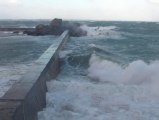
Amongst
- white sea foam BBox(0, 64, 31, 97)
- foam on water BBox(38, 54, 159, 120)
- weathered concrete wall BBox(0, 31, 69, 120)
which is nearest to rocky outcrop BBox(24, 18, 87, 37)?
white sea foam BBox(0, 64, 31, 97)

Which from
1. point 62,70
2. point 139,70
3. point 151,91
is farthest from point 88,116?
point 62,70

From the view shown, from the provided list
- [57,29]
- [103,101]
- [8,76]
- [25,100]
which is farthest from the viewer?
[57,29]

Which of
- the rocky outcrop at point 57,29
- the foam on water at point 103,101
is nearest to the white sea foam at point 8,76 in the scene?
the foam on water at point 103,101

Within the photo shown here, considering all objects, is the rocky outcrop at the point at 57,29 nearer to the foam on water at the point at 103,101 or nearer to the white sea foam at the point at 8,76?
the white sea foam at the point at 8,76

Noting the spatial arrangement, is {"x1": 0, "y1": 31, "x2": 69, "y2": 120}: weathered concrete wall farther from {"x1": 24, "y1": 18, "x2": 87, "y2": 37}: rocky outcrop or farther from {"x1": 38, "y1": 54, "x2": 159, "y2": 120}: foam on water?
{"x1": 24, "y1": 18, "x2": 87, "y2": 37}: rocky outcrop

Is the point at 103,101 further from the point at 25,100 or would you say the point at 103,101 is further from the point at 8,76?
the point at 8,76

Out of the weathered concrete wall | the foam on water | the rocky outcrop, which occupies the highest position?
the weathered concrete wall

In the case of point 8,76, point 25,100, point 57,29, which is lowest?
point 57,29

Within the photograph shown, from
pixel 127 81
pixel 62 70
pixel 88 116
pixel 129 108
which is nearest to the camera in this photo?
pixel 88 116

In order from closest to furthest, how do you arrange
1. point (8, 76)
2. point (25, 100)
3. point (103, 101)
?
point (25, 100) → point (103, 101) → point (8, 76)

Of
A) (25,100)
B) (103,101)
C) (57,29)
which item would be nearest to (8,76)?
(103,101)

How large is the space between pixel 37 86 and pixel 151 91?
8.71 ft

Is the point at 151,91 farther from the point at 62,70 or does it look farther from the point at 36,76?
the point at 62,70

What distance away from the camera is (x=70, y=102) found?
6.66m
